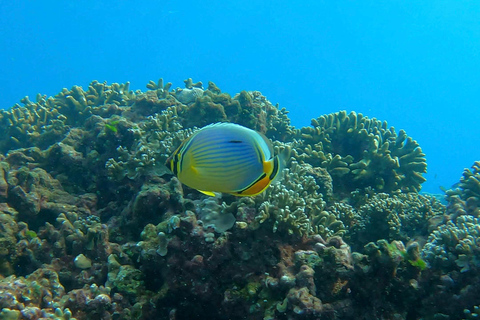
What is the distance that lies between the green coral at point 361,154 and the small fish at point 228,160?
4202 mm

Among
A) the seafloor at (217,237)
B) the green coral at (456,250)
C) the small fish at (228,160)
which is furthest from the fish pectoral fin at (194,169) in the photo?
the green coral at (456,250)

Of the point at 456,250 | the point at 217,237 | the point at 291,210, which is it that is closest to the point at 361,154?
the point at 456,250

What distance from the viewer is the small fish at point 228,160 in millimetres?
1929

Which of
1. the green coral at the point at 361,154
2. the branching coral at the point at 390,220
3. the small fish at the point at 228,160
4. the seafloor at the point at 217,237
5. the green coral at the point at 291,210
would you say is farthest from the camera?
the green coral at the point at 361,154

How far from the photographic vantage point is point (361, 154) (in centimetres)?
693

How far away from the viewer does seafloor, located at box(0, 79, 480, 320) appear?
323cm

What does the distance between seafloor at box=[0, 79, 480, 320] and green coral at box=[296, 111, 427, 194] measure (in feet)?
0.13

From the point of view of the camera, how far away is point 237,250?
11.4 feet

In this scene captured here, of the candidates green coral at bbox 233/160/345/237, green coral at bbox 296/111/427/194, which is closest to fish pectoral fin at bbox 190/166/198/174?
green coral at bbox 233/160/345/237

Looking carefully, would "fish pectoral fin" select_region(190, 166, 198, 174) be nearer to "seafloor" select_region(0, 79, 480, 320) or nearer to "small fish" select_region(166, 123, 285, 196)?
"small fish" select_region(166, 123, 285, 196)

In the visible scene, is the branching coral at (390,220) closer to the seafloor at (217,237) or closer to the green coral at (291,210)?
the seafloor at (217,237)

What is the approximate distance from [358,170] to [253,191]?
15.9 feet

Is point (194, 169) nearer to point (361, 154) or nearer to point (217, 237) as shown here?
point (217, 237)

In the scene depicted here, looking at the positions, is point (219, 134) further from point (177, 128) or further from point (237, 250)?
point (177, 128)
